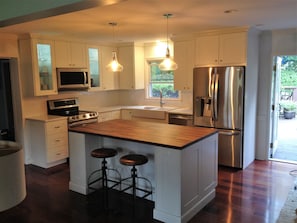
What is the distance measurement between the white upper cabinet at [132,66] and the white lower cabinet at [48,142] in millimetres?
2058

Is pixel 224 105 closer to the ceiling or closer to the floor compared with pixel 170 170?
closer to the ceiling

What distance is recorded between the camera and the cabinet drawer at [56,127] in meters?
5.02

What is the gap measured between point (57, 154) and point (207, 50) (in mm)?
3365

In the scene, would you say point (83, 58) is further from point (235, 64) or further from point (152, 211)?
point (152, 211)

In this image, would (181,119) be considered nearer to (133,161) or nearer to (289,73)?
(133,161)

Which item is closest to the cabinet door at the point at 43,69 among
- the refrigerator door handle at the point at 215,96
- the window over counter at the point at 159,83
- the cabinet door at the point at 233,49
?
the window over counter at the point at 159,83

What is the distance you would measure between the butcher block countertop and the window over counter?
247 cm

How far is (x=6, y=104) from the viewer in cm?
520

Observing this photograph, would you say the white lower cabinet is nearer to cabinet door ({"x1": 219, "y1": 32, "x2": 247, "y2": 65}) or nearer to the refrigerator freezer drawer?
the refrigerator freezer drawer

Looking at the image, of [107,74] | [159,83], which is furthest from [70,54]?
[159,83]

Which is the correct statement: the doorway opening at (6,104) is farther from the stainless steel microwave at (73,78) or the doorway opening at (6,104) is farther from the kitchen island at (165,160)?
the kitchen island at (165,160)

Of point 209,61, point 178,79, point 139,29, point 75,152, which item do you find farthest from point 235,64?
point 75,152

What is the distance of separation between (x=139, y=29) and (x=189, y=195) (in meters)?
2.76

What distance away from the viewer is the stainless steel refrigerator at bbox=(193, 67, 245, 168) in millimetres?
4812
